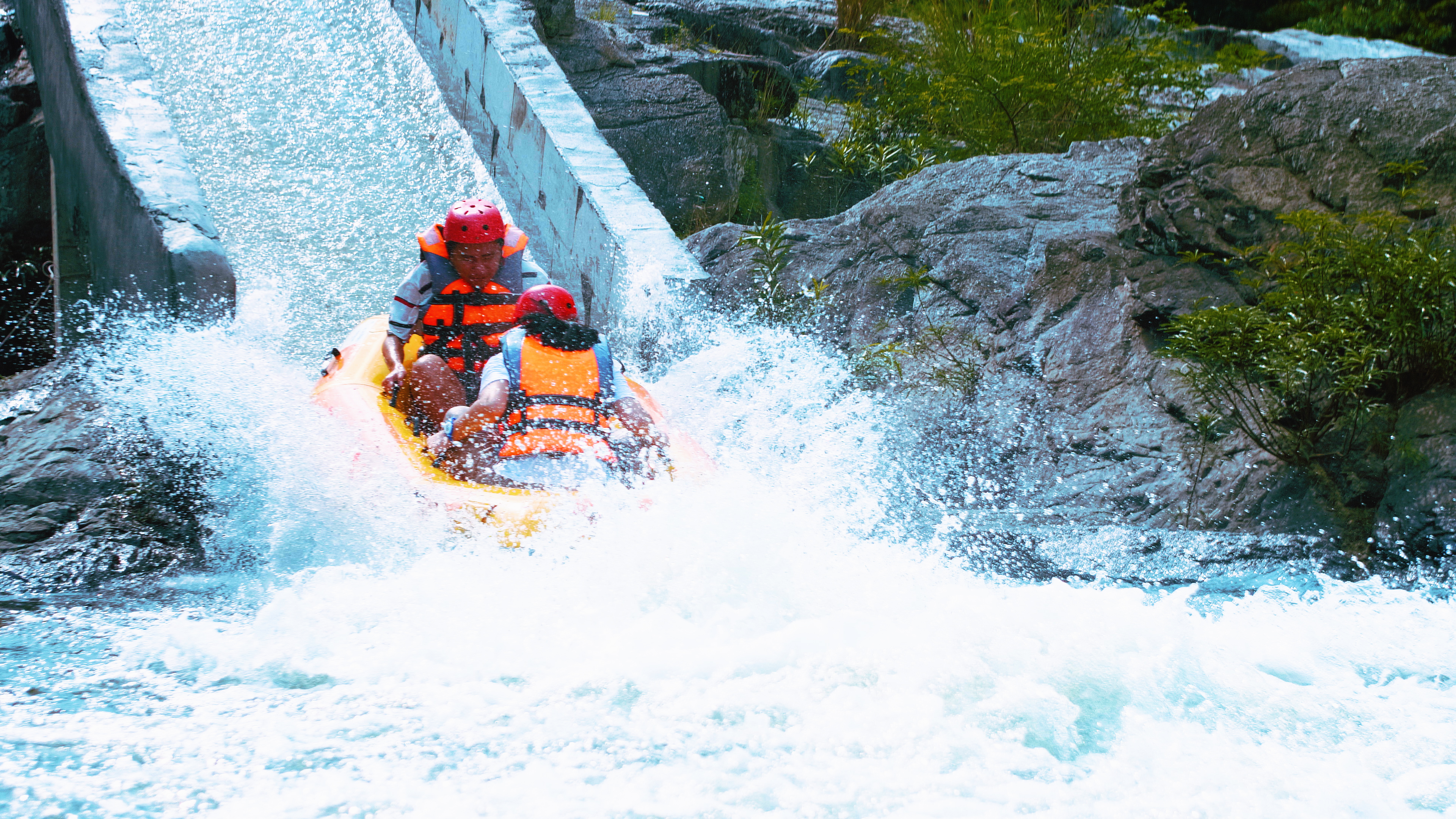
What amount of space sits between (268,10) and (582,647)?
7408 millimetres

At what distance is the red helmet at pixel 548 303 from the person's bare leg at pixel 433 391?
510 mm

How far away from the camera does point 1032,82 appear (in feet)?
21.9

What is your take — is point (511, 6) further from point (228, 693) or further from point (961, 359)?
point (228, 693)

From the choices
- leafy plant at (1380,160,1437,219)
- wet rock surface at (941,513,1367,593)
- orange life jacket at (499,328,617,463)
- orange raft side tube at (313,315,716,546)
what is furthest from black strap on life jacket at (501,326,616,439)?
leafy plant at (1380,160,1437,219)

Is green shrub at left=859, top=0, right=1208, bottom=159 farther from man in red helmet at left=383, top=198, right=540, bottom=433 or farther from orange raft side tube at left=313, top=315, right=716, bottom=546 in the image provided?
orange raft side tube at left=313, top=315, right=716, bottom=546

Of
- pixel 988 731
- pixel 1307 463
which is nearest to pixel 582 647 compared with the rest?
pixel 988 731

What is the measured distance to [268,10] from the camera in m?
8.28

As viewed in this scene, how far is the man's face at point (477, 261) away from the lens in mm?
4395

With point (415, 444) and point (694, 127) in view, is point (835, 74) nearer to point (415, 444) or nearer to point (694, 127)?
point (694, 127)

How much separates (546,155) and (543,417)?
342 cm

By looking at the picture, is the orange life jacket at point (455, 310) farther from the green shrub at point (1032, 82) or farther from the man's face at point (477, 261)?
the green shrub at point (1032, 82)

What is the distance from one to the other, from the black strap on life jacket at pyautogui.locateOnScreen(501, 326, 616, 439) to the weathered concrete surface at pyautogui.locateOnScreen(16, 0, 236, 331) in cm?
176

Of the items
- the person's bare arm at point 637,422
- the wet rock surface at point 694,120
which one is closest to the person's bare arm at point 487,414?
the person's bare arm at point 637,422

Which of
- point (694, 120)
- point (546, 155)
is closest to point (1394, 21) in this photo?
point (694, 120)
